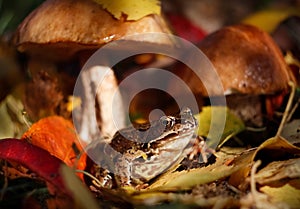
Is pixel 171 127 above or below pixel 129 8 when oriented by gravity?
below

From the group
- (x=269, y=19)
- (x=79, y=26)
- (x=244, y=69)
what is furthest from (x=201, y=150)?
(x=269, y=19)

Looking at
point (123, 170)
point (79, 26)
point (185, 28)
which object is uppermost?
point (79, 26)

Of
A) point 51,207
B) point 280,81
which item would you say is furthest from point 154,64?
point 51,207

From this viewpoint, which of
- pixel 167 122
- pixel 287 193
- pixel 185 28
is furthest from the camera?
pixel 185 28

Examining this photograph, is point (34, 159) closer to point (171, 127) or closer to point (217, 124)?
point (171, 127)

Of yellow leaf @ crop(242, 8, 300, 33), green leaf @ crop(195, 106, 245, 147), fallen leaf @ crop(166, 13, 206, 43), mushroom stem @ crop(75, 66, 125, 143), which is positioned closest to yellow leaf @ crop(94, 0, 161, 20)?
mushroom stem @ crop(75, 66, 125, 143)

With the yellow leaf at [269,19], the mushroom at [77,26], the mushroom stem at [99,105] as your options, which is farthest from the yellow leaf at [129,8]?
the yellow leaf at [269,19]

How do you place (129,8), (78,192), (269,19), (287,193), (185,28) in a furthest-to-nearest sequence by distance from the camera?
(185,28) < (269,19) < (129,8) < (287,193) < (78,192)

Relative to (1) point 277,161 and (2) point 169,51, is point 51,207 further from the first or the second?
(2) point 169,51
